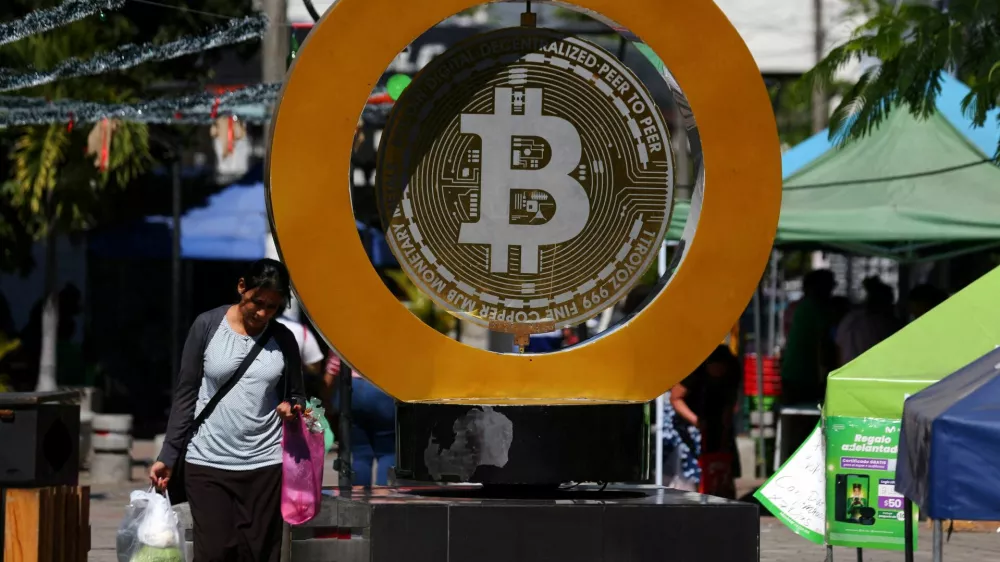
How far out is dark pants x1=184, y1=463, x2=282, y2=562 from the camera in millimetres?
7504

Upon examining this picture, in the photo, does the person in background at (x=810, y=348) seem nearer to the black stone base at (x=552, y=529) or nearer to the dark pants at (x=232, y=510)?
the black stone base at (x=552, y=529)

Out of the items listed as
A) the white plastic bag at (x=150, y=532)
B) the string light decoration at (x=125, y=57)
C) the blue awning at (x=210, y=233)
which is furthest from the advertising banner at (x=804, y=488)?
the blue awning at (x=210, y=233)

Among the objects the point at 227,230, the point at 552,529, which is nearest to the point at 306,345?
the point at 552,529

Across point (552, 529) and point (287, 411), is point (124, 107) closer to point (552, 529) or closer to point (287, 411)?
point (287, 411)

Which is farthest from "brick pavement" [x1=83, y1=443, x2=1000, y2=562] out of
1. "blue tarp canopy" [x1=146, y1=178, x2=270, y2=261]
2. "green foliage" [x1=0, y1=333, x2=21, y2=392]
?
"blue tarp canopy" [x1=146, y1=178, x2=270, y2=261]

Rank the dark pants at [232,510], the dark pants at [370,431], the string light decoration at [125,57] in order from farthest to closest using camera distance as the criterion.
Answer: the dark pants at [370,431] < the string light decoration at [125,57] < the dark pants at [232,510]

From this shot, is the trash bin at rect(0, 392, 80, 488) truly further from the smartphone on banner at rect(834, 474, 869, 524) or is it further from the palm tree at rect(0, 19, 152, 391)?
the palm tree at rect(0, 19, 152, 391)

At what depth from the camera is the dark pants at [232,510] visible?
7.50m

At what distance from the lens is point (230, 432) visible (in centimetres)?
750

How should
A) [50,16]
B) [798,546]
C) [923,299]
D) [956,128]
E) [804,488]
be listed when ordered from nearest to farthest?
1. [804,488]
2. [50,16]
3. [798,546]
4. [923,299]
5. [956,128]

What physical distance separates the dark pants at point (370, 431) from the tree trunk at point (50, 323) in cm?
734

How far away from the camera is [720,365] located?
41.1 ft

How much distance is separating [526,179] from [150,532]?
Answer: 2.22 metres

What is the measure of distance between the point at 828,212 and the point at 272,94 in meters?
4.72
